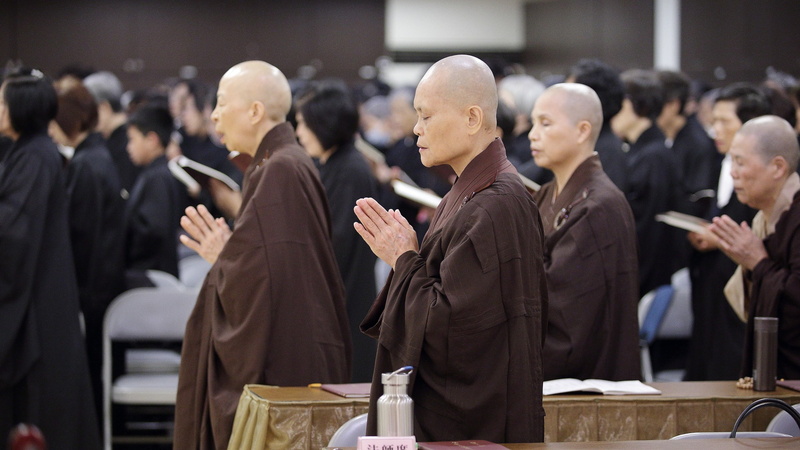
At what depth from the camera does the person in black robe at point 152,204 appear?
5645 millimetres

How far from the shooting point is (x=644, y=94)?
5512mm

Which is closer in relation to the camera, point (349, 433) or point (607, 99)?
point (349, 433)

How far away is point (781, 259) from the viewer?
3.45 m

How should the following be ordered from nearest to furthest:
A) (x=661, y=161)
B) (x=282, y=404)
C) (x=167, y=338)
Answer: (x=282, y=404)
(x=167, y=338)
(x=661, y=161)

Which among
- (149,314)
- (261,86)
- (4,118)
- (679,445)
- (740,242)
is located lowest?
(149,314)

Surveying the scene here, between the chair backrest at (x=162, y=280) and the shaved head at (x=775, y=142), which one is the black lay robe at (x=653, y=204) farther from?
the chair backrest at (x=162, y=280)

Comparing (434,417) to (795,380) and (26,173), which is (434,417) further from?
(26,173)

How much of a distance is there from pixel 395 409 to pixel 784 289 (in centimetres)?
169

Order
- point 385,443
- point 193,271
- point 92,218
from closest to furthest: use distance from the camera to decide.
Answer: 1. point 385,443
2. point 92,218
3. point 193,271

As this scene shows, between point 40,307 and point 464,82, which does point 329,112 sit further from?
point 464,82

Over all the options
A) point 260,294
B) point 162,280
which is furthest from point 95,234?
point 260,294

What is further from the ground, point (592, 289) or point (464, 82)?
point (464, 82)

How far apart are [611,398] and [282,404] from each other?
3.00 ft

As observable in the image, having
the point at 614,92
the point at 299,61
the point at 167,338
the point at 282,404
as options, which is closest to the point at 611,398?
the point at 282,404
